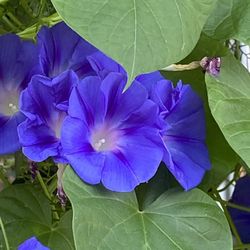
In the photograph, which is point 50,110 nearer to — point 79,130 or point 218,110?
point 79,130

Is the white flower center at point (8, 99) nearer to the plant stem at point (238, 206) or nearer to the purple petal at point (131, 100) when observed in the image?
the purple petal at point (131, 100)

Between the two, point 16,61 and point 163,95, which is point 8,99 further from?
point 163,95

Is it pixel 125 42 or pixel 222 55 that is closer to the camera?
pixel 125 42

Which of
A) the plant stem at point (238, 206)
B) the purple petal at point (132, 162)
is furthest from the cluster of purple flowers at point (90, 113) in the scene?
the plant stem at point (238, 206)

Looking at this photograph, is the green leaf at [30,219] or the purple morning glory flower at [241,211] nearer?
the green leaf at [30,219]

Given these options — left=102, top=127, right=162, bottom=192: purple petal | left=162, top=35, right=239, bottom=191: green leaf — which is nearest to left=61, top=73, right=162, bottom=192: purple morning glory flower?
left=102, top=127, right=162, bottom=192: purple petal

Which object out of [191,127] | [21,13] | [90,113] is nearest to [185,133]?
[191,127]

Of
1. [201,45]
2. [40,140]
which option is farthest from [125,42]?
[201,45]
